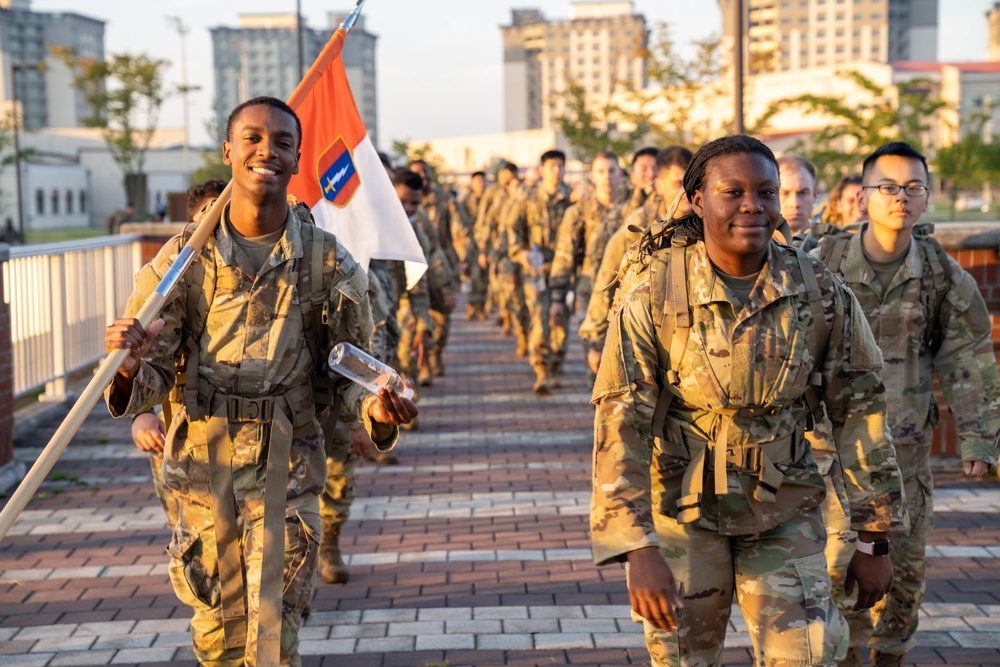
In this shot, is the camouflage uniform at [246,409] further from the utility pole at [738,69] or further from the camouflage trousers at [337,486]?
the utility pole at [738,69]

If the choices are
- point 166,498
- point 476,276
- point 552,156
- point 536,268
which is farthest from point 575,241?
point 476,276

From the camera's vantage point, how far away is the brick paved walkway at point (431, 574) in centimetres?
539

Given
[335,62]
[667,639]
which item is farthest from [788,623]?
[335,62]

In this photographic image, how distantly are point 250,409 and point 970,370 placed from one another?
2.66m

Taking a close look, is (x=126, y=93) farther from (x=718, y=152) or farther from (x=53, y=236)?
(x=718, y=152)

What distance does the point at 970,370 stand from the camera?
15.9 feet

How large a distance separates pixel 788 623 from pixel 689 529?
35cm

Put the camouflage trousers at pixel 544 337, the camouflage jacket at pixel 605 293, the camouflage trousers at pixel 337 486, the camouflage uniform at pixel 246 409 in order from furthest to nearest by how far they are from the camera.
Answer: the camouflage trousers at pixel 544 337
the camouflage jacket at pixel 605 293
the camouflage trousers at pixel 337 486
the camouflage uniform at pixel 246 409

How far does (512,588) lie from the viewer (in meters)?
6.23

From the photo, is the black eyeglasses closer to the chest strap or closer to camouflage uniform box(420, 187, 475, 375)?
the chest strap

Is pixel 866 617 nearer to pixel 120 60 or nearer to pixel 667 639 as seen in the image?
pixel 667 639

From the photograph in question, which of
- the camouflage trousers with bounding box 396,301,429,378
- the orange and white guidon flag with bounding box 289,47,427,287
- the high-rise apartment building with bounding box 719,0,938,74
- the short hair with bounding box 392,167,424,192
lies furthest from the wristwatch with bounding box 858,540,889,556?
the high-rise apartment building with bounding box 719,0,938,74

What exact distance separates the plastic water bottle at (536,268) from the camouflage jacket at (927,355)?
817 centimetres

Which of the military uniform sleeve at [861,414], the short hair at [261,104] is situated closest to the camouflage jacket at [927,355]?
the military uniform sleeve at [861,414]
